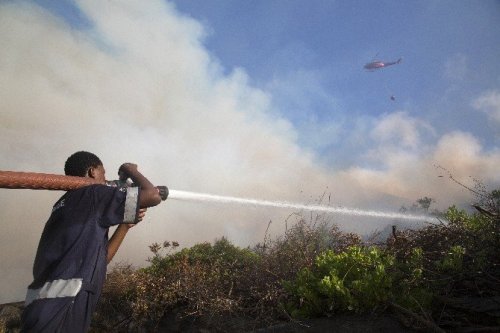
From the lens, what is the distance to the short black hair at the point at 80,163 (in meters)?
3.52

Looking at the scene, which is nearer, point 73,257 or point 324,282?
point 73,257

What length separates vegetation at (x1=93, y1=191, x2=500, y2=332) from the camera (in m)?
4.52

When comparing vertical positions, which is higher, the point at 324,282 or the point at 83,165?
the point at 83,165

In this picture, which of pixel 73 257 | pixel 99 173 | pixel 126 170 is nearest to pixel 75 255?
pixel 73 257

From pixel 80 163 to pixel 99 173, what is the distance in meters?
0.22

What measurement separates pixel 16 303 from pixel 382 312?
1423cm

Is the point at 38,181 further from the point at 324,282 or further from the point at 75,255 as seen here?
the point at 324,282

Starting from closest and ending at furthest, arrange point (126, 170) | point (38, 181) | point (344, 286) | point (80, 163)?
1. point (38, 181)
2. point (80, 163)
3. point (126, 170)
4. point (344, 286)

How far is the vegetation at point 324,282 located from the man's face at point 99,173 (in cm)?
341

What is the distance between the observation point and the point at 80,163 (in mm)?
3535

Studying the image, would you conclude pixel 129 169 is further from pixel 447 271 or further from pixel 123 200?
pixel 447 271

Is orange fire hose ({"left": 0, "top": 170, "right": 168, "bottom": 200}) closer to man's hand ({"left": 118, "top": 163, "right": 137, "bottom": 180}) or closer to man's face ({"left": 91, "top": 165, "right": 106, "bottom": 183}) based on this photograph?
man's face ({"left": 91, "top": 165, "right": 106, "bottom": 183})

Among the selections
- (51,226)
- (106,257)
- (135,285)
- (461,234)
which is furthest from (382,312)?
(135,285)

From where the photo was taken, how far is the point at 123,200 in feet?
10.2
